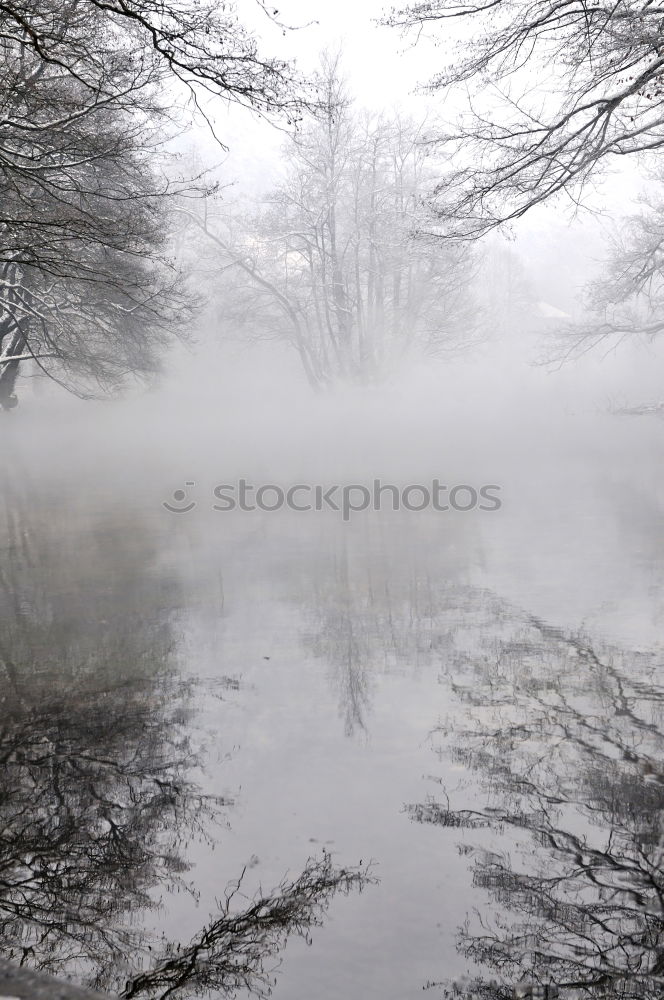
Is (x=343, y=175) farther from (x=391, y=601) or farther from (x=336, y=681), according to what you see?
(x=336, y=681)

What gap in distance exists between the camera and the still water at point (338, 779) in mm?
3160

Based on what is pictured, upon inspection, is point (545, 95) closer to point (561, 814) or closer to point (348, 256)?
point (561, 814)

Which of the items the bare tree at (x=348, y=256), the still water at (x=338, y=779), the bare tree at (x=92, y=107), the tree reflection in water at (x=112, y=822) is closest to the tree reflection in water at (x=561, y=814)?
the still water at (x=338, y=779)

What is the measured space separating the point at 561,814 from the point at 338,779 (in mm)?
1125

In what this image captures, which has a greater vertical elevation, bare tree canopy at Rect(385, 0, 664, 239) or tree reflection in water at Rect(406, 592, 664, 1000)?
bare tree canopy at Rect(385, 0, 664, 239)

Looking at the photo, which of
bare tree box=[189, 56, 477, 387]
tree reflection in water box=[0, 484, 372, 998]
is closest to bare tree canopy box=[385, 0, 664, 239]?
tree reflection in water box=[0, 484, 372, 998]

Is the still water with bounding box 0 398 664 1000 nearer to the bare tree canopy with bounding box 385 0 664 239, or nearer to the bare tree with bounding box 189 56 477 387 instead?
the bare tree canopy with bounding box 385 0 664 239

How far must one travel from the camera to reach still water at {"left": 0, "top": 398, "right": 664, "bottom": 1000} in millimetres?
3160

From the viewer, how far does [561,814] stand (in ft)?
13.1

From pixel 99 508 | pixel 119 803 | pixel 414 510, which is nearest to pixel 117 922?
pixel 119 803

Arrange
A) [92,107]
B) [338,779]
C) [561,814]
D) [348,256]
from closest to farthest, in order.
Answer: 1. [561,814]
2. [338,779]
3. [92,107]
4. [348,256]

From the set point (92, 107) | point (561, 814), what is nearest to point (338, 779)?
point (561, 814)

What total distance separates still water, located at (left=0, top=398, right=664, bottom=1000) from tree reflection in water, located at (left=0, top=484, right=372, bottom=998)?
0.01 metres

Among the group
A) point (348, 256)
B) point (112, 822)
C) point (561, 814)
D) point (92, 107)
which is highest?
point (348, 256)
